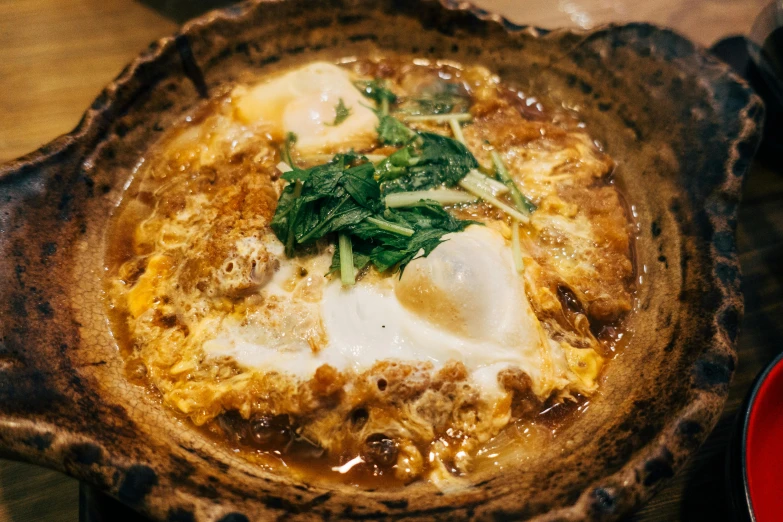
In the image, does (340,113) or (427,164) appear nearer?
(427,164)

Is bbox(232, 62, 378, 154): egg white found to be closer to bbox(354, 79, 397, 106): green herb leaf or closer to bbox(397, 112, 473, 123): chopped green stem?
bbox(354, 79, 397, 106): green herb leaf

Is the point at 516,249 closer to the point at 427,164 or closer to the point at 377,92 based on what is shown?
the point at 427,164

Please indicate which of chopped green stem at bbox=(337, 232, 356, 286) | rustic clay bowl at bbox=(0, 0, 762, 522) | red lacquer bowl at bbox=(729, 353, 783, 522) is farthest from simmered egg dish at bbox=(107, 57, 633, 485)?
red lacquer bowl at bbox=(729, 353, 783, 522)

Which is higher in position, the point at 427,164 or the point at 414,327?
the point at 427,164

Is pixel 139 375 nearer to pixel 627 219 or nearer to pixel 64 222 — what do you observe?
pixel 64 222

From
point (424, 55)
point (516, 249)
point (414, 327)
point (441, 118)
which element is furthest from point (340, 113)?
point (414, 327)

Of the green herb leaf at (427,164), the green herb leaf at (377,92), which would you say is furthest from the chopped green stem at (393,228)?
the green herb leaf at (377,92)
